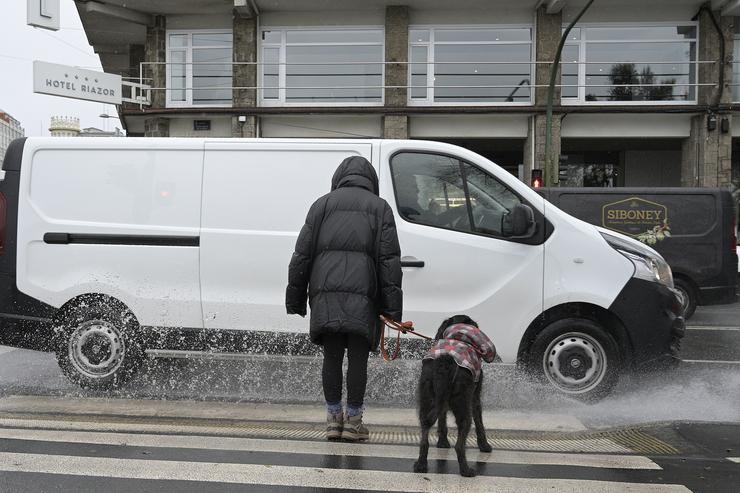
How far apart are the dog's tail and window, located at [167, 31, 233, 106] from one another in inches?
692

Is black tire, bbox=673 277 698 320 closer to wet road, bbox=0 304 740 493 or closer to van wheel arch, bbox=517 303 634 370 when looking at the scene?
wet road, bbox=0 304 740 493

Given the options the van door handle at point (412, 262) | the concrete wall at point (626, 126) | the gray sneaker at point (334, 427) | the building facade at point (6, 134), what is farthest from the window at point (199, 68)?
the gray sneaker at point (334, 427)

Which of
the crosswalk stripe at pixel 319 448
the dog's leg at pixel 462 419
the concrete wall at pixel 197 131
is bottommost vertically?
the crosswalk stripe at pixel 319 448

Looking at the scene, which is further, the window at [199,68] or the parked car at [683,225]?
the window at [199,68]

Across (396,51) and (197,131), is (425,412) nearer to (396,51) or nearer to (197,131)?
(396,51)

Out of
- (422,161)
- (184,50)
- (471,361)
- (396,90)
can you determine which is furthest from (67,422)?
(184,50)

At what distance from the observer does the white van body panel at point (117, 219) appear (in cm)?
568

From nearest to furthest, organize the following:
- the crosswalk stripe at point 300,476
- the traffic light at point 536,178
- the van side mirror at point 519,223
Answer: the crosswalk stripe at point 300,476 → the van side mirror at point 519,223 → the traffic light at point 536,178

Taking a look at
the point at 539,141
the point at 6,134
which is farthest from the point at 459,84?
the point at 6,134

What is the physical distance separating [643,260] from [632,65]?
617 inches

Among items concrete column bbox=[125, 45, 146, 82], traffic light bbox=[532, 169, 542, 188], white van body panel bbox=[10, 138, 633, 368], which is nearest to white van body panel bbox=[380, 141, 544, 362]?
white van body panel bbox=[10, 138, 633, 368]

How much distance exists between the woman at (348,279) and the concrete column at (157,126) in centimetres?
1678

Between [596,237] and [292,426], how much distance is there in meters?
2.83

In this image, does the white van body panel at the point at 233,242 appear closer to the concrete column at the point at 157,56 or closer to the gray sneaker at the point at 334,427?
the gray sneaker at the point at 334,427
